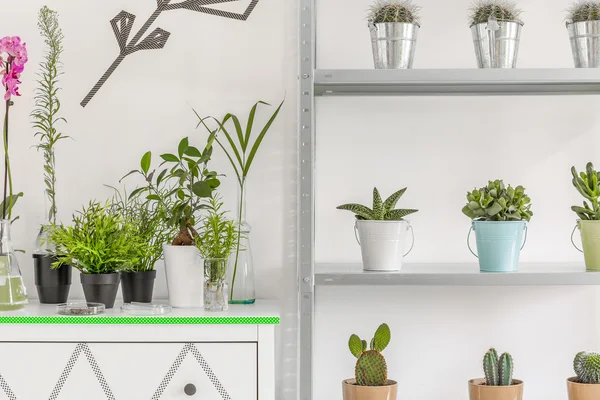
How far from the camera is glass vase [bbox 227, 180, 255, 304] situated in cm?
189

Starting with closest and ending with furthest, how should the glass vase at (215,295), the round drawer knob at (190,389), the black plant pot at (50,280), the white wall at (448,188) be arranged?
the round drawer knob at (190,389) → the glass vase at (215,295) → the black plant pot at (50,280) → the white wall at (448,188)

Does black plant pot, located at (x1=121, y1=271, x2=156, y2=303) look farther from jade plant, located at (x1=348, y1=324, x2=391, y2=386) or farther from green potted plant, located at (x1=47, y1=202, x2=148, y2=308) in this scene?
jade plant, located at (x1=348, y1=324, x2=391, y2=386)

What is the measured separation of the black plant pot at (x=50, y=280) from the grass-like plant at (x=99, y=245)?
2.0 inches

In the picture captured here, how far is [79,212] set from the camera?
6.54 feet

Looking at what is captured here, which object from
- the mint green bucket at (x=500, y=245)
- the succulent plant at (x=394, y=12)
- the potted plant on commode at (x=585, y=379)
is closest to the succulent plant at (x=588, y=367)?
the potted plant on commode at (x=585, y=379)

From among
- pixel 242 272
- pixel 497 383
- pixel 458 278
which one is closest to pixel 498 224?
pixel 458 278

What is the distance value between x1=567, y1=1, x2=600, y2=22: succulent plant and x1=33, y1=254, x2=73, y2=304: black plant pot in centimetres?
139

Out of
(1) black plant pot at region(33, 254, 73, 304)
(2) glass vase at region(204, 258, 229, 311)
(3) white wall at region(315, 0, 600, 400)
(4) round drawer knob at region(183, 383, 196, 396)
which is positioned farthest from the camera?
(3) white wall at region(315, 0, 600, 400)

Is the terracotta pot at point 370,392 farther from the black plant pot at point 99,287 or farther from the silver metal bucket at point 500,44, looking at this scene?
the silver metal bucket at point 500,44

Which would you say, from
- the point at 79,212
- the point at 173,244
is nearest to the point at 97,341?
the point at 173,244

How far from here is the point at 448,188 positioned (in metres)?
2.03

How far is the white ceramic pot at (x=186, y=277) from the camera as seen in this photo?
1.78 m

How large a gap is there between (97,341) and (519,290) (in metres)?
1.11

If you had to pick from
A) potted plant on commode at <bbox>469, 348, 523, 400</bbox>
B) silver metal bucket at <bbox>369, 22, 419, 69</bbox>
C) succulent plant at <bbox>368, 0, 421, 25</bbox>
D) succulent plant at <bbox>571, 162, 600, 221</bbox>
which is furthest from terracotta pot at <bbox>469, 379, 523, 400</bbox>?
succulent plant at <bbox>368, 0, 421, 25</bbox>
